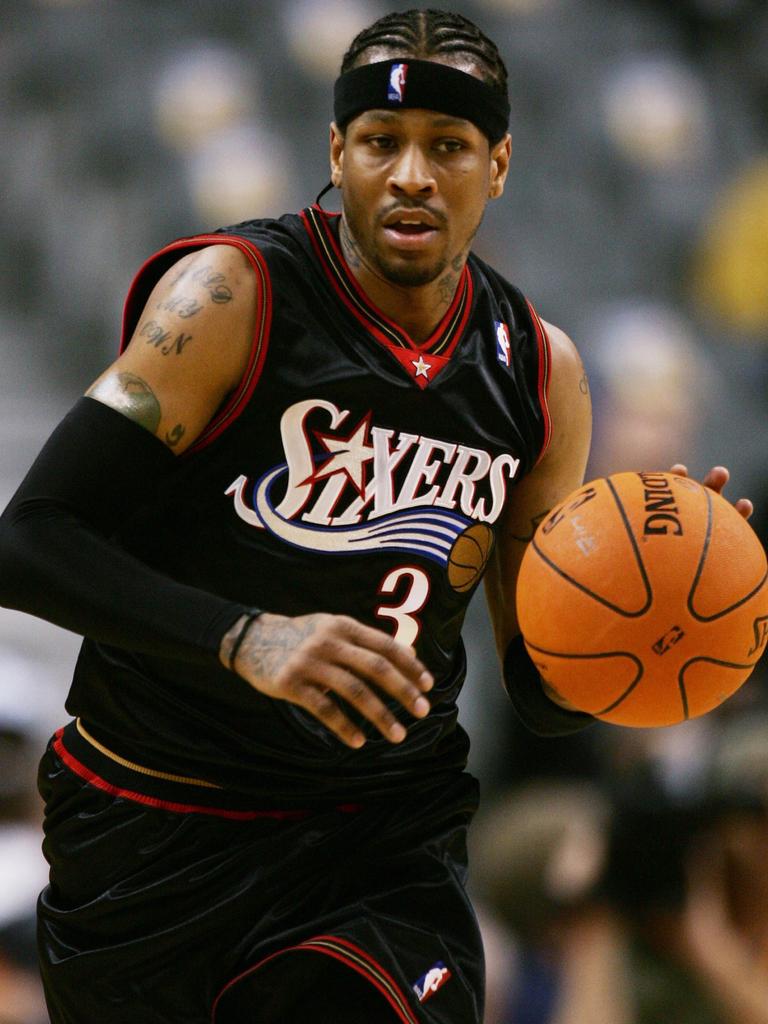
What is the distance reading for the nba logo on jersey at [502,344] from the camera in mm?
2938

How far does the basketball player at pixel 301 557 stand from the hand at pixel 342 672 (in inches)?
14.9

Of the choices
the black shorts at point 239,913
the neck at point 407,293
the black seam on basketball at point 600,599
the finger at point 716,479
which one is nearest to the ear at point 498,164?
the neck at point 407,293

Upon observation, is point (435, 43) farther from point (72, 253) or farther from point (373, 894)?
point (72, 253)

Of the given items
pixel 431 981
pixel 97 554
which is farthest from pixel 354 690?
pixel 431 981

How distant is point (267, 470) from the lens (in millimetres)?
2646

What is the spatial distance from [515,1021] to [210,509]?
286cm

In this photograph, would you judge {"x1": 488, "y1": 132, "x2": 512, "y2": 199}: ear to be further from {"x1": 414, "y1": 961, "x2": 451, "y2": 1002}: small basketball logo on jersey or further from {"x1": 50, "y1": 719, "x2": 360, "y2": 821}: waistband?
{"x1": 414, "y1": 961, "x2": 451, "y2": 1002}: small basketball logo on jersey

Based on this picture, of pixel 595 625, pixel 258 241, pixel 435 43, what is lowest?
pixel 595 625

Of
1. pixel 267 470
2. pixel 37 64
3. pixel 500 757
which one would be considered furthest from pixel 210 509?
pixel 37 64

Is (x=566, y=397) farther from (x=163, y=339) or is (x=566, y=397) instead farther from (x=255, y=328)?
(x=163, y=339)

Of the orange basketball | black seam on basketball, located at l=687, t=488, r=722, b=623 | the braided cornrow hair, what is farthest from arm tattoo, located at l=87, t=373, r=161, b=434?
black seam on basketball, located at l=687, t=488, r=722, b=623

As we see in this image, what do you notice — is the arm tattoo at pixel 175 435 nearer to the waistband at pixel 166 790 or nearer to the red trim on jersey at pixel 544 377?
the waistband at pixel 166 790

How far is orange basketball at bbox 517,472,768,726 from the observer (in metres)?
2.58

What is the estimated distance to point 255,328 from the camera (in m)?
2.61
